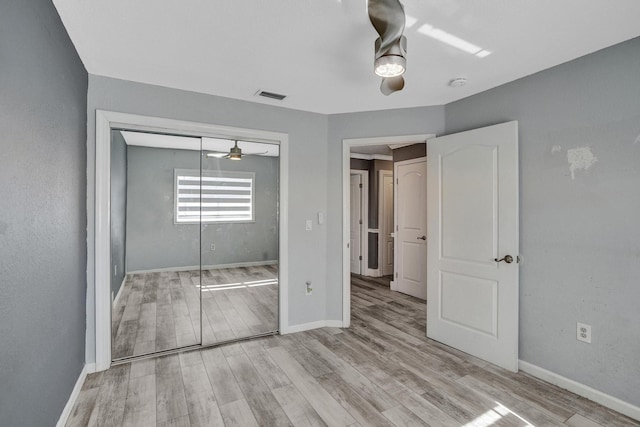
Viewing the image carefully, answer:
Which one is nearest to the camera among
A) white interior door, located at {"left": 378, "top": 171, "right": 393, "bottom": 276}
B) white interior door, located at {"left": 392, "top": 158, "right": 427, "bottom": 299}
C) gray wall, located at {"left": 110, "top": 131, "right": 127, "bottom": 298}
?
gray wall, located at {"left": 110, "top": 131, "right": 127, "bottom": 298}

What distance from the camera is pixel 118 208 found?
300 cm

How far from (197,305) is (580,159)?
3772 mm

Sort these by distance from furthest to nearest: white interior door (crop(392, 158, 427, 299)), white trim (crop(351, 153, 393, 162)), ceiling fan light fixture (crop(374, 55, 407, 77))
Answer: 1. white trim (crop(351, 153, 393, 162))
2. white interior door (crop(392, 158, 427, 299))
3. ceiling fan light fixture (crop(374, 55, 407, 77))

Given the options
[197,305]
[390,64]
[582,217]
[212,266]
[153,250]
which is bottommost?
[197,305]

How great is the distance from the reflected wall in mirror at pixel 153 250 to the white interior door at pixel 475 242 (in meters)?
2.49

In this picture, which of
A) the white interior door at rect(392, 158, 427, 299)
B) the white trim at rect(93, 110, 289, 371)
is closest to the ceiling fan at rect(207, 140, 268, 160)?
the white trim at rect(93, 110, 289, 371)

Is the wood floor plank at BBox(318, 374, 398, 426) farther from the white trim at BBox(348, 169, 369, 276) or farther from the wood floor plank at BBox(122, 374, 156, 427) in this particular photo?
the white trim at BBox(348, 169, 369, 276)

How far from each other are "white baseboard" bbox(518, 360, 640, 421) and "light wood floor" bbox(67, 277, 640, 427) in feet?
0.19

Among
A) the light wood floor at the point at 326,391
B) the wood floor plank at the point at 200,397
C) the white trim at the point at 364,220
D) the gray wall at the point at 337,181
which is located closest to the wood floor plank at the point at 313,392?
the light wood floor at the point at 326,391

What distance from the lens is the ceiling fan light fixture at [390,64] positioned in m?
1.51

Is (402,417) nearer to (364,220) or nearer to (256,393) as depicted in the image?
(256,393)

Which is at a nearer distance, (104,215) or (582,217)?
(582,217)

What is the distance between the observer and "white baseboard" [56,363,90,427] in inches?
74.7

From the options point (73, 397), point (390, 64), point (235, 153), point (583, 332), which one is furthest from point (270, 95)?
point (583, 332)
